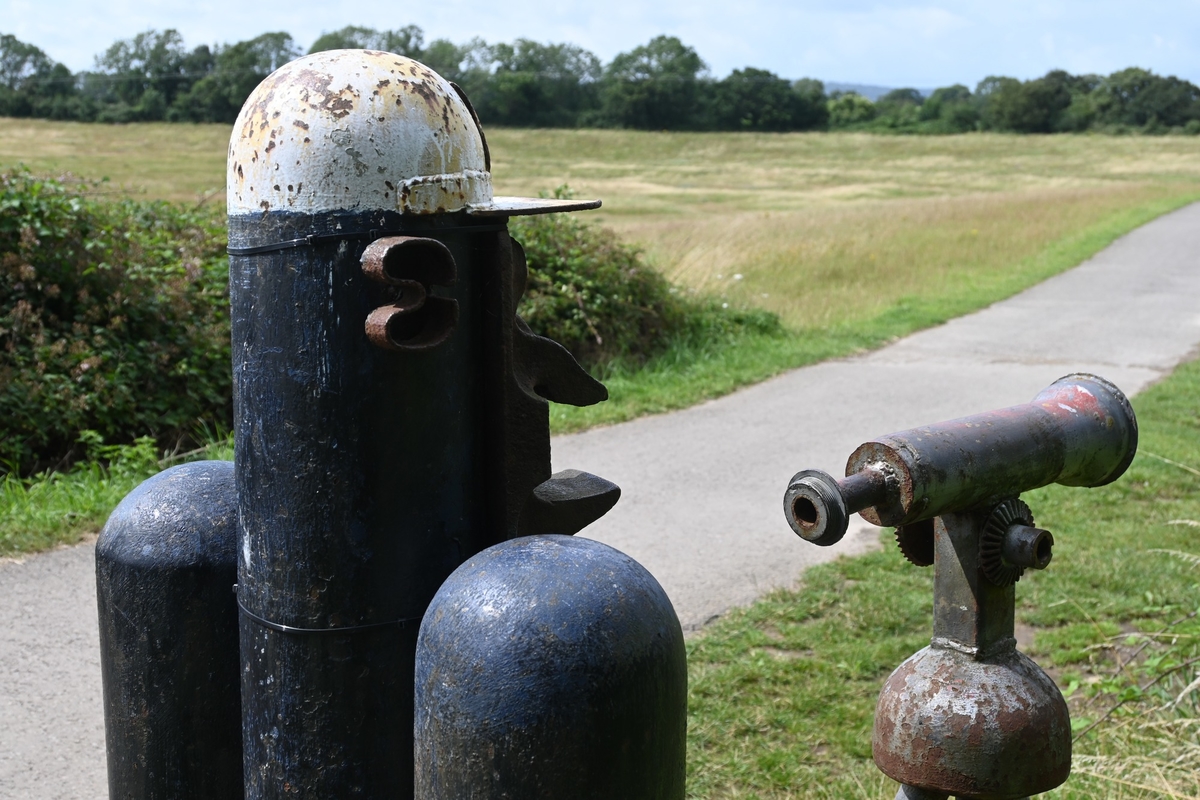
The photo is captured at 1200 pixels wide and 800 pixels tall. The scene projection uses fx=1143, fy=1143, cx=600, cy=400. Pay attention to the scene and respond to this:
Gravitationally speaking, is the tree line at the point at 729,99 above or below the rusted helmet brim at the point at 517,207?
above

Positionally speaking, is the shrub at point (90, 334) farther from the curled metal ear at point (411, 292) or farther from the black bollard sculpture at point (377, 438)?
the curled metal ear at point (411, 292)

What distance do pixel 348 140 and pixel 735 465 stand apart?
16.9ft

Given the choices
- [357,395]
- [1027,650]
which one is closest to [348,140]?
[357,395]

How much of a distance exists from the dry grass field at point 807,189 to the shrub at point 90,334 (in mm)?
1666

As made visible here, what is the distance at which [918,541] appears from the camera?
5.39 feet

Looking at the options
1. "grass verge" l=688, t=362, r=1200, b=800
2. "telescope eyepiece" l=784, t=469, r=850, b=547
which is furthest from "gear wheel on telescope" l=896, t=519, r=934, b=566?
"grass verge" l=688, t=362, r=1200, b=800

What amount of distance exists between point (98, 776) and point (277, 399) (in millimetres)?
2119

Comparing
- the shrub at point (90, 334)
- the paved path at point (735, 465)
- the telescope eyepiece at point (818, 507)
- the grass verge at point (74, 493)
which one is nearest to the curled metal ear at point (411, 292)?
the telescope eyepiece at point (818, 507)

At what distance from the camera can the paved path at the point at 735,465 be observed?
3.57 meters

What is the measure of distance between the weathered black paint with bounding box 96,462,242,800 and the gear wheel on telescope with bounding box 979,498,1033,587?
3.79 feet

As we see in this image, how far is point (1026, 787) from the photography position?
1.49m

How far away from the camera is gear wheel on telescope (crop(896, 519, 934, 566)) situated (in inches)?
64.2

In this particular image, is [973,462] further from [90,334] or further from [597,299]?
[597,299]

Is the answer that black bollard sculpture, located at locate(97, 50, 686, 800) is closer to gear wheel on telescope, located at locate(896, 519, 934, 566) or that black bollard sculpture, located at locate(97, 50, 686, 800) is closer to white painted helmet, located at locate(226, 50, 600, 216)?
white painted helmet, located at locate(226, 50, 600, 216)
